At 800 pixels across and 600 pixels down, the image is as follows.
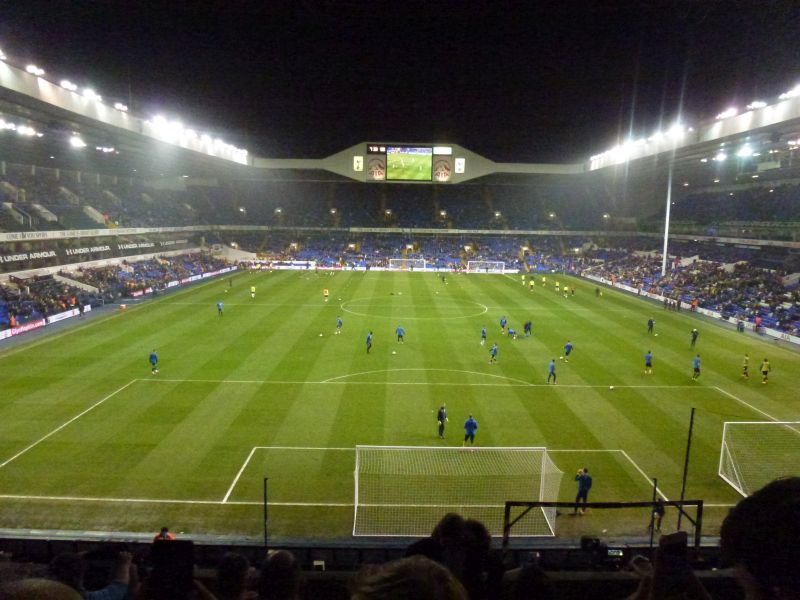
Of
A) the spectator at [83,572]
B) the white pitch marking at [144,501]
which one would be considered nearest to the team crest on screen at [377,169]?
the white pitch marking at [144,501]

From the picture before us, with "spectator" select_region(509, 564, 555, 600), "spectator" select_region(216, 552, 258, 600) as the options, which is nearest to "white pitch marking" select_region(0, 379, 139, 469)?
"spectator" select_region(216, 552, 258, 600)

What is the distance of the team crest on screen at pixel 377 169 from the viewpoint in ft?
219

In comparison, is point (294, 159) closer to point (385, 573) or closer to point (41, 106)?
point (41, 106)

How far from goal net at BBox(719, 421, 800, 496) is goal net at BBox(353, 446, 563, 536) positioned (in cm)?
513

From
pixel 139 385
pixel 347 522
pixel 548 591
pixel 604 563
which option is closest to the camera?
pixel 548 591

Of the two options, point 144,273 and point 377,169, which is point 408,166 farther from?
point 144,273

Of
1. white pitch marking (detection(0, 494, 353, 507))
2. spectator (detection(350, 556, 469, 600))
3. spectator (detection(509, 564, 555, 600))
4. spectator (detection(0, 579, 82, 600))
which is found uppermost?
spectator (detection(350, 556, 469, 600))

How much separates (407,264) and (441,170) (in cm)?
1348

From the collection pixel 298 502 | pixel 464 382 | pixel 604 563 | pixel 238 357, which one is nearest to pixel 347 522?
pixel 298 502

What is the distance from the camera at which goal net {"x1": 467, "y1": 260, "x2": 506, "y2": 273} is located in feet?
229

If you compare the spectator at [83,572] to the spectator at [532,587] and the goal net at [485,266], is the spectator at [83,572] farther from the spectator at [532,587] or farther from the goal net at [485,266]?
the goal net at [485,266]

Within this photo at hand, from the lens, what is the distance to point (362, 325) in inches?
1342

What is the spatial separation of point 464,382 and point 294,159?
5753 centimetres

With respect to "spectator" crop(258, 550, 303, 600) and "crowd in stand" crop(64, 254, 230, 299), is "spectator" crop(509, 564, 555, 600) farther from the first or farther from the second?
"crowd in stand" crop(64, 254, 230, 299)
